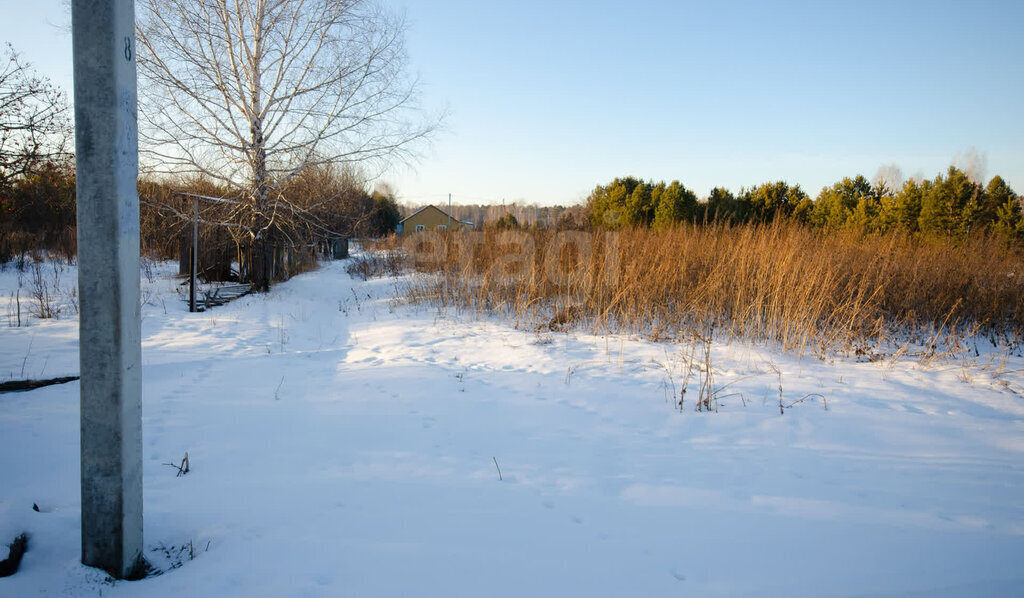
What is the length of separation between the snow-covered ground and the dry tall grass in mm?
885

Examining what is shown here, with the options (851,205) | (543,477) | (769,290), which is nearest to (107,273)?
(543,477)

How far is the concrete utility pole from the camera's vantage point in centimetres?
149

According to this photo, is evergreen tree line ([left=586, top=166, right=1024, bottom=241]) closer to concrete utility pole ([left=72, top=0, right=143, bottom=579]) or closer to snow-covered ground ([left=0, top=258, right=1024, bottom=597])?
snow-covered ground ([left=0, top=258, right=1024, bottom=597])

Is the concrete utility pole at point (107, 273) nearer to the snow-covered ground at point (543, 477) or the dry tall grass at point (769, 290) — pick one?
the snow-covered ground at point (543, 477)

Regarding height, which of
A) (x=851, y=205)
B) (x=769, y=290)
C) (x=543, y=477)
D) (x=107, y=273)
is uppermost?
(x=851, y=205)

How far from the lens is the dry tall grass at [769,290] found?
5.75m

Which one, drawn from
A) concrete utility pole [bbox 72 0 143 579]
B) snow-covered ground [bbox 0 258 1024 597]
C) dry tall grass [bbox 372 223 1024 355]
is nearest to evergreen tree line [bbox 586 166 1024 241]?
dry tall grass [bbox 372 223 1024 355]

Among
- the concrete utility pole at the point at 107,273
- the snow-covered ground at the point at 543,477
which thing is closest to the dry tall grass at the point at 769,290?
the snow-covered ground at the point at 543,477

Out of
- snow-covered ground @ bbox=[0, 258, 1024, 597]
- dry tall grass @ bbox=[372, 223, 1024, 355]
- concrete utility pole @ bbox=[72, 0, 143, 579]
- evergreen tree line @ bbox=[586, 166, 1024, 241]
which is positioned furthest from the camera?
evergreen tree line @ bbox=[586, 166, 1024, 241]

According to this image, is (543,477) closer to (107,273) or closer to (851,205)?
(107,273)

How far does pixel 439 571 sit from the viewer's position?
6.16ft

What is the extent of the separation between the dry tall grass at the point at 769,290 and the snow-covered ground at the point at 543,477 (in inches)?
34.8

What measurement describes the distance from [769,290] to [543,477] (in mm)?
4553

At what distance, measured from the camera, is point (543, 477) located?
2730 mm
